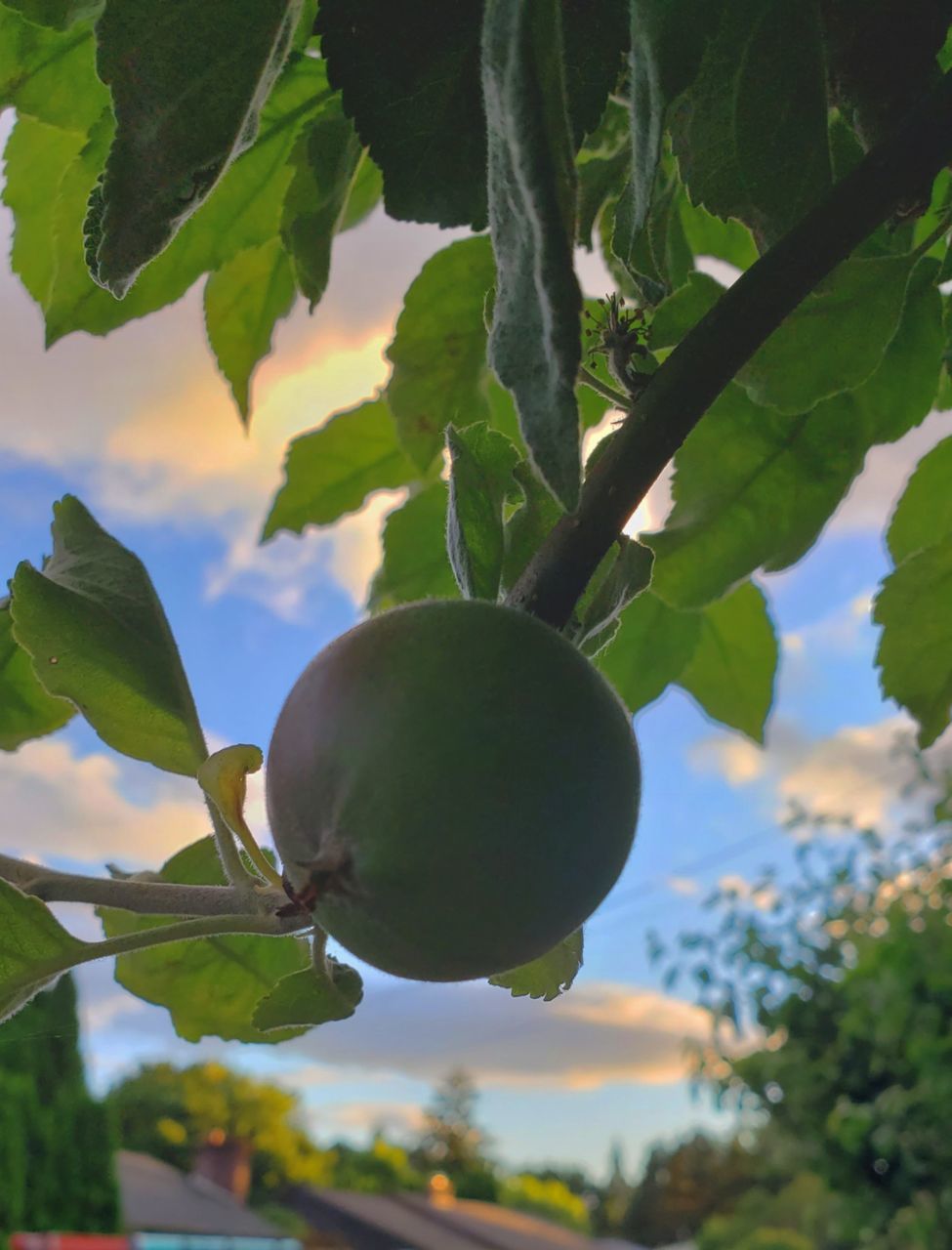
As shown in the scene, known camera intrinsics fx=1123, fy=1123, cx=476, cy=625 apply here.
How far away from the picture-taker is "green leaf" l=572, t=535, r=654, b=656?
326 millimetres

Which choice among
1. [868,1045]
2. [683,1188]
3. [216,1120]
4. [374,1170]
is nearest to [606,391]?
[868,1045]

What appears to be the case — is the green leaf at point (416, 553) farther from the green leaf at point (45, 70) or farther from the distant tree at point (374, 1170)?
the distant tree at point (374, 1170)

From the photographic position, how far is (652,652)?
700 mm

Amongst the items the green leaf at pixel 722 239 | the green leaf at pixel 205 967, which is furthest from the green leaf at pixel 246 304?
the green leaf at pixel 205 967

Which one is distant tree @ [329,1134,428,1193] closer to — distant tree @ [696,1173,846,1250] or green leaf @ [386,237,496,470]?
distant tree @ [696,1173,846,1250]

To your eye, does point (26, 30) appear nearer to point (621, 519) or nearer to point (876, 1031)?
point (621, 519)

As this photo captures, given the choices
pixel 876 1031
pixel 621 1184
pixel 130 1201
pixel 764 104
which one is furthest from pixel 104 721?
pixel 621 1184

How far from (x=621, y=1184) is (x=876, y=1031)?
52.3 feet

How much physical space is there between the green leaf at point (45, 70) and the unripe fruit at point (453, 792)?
0.44m

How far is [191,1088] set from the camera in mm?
11828

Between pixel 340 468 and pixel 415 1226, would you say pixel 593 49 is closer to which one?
pixel 340 468

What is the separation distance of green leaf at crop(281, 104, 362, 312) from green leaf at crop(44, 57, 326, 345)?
5cm

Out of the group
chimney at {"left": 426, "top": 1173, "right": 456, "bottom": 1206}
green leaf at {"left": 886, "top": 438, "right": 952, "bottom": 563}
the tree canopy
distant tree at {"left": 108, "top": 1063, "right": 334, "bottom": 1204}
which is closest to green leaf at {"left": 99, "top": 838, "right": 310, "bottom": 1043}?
the tree canopy

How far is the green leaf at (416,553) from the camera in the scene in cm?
70
